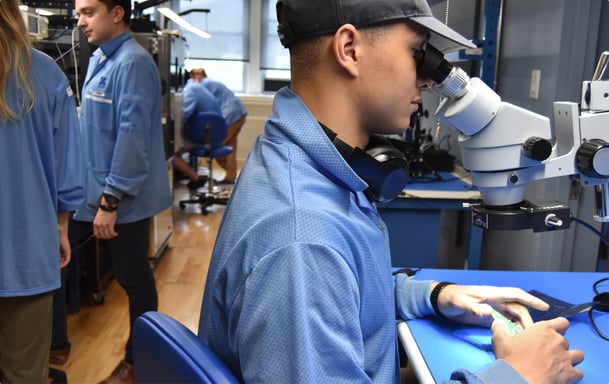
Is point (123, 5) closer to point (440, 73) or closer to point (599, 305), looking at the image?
point (440, 73)

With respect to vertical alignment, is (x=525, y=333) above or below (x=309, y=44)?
below

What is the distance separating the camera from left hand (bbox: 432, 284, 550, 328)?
1.12 m

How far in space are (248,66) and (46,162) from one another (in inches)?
242

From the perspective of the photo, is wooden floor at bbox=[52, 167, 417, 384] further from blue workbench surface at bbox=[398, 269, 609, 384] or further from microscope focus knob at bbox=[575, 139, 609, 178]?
microscope focus knob at bbox=[575, 139, 609, 178]

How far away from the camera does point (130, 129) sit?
211 centimetres

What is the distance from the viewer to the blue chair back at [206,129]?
5.00 m

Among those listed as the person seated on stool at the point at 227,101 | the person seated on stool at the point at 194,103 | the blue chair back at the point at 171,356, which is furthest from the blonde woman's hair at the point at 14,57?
the person seated on stool at the point at 227,101

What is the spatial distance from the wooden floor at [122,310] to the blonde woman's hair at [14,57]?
1.29 meters

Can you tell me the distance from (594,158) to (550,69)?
1.33m

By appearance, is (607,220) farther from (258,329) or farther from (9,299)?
(9,299)

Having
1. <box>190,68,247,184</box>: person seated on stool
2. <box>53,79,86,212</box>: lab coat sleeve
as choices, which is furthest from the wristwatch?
<box>190,68,247,184</box>: person seated on stool

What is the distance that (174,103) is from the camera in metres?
4.01

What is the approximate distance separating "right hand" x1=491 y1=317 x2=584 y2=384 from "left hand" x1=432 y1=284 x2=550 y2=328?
0.42ft

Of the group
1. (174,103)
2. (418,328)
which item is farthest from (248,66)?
(418,328)
